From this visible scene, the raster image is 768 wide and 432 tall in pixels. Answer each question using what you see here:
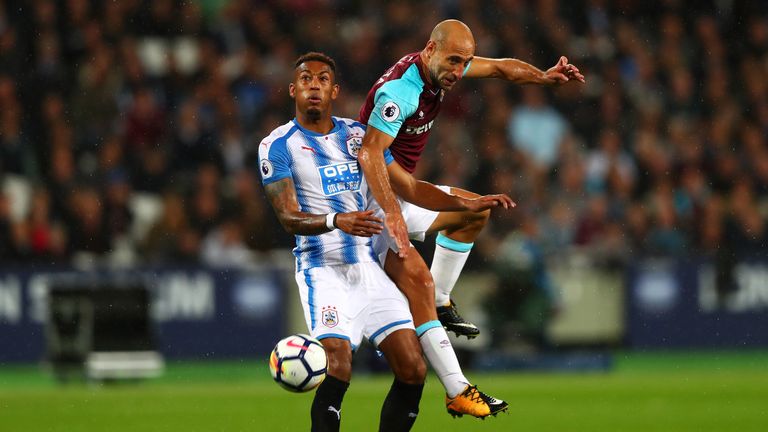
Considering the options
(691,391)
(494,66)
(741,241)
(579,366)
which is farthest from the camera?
(741,241)

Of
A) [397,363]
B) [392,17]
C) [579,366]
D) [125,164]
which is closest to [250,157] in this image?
[125,164]

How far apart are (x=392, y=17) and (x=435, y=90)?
34.8 ft

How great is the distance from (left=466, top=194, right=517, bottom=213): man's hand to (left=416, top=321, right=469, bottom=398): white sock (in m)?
0.73

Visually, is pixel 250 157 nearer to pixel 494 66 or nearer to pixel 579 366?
pixel 579 366

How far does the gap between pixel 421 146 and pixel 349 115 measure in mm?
8213

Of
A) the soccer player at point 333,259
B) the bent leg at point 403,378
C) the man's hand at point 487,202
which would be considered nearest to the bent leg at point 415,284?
the soccer player at point 333,259

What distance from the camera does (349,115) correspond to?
54.3ft

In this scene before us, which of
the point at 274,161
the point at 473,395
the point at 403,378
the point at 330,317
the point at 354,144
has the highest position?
the point at 354,144

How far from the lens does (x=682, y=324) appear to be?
16.3 meters

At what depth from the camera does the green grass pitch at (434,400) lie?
10.8 m

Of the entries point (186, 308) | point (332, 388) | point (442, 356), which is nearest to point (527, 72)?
point (442, 356)

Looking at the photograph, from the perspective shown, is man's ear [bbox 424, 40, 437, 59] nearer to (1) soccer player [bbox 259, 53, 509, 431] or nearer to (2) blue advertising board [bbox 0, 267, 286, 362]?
(1) soccer player [bbox 259, 53, 509, 431]

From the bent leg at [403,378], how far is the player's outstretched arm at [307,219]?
0.76m

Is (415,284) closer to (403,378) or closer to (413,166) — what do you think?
(403,378)
